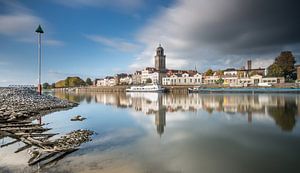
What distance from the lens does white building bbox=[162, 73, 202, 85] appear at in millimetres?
117931

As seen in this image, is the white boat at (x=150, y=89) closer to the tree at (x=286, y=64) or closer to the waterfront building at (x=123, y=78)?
the tree at (x=286, y=64)

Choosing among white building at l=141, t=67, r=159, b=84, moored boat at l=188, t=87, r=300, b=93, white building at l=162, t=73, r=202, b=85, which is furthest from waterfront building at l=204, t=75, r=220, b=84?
white building at l=141, t=67, r=159, b=84

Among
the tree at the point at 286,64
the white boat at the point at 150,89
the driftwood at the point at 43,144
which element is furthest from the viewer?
the white boat at the point at 150,89

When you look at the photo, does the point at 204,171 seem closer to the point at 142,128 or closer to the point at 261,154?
the point at 261,154

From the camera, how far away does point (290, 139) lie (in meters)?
13.8

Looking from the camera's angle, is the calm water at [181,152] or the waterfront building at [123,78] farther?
the waterfront building at [123,78]

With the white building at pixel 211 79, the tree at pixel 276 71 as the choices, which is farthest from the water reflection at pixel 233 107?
the white building at pixel 211 79

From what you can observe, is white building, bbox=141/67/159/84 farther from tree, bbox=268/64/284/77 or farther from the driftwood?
the driftwood

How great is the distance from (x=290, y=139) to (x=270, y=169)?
5757 millimetres

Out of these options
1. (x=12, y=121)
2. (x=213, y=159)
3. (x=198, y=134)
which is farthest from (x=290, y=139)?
(x=12, y=121)

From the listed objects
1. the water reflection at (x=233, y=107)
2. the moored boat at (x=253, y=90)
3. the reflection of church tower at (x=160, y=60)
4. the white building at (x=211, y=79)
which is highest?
the reflection of church tower at (x=160, y=60)

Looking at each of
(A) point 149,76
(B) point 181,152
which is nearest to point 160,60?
(A) point 149,76

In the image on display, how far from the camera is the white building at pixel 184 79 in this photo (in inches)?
4643

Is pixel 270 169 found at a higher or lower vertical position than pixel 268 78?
lower
